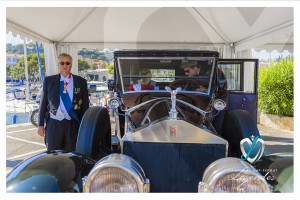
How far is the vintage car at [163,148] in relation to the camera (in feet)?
6.22

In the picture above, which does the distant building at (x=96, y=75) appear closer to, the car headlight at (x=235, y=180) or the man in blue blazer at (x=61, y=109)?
the man in blue blazer at (x=61, y=109)

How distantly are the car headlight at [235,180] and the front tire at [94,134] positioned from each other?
58.3 inches

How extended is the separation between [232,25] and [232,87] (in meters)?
1.81

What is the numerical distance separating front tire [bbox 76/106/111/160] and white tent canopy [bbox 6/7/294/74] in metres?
2.13

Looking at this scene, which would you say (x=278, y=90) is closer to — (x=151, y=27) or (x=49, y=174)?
(x=151, y=27)

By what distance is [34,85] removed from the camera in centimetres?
1485

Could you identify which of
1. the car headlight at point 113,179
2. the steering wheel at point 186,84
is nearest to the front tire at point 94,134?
the steering wheel at point 186,84

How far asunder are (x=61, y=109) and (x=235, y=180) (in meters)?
2.49

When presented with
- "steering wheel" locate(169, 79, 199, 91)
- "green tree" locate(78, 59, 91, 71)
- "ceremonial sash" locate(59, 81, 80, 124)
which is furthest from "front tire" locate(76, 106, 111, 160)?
"green tree" locate(78, 59, 91, 71)

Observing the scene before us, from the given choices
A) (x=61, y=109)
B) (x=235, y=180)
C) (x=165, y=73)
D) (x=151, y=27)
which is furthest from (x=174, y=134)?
(x=151, y=27)

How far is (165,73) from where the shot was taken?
3791 mm

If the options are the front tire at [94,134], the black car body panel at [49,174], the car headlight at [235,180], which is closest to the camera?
the car headlight at [235,180]

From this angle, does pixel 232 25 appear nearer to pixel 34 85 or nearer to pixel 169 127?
pixel 169 127

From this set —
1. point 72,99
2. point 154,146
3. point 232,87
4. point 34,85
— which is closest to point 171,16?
point 232,87
